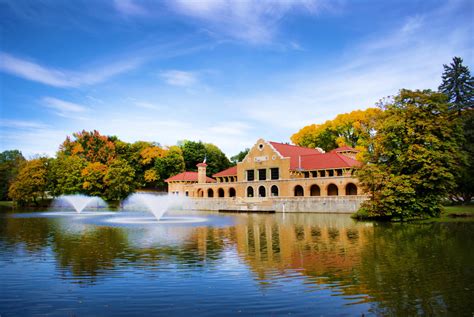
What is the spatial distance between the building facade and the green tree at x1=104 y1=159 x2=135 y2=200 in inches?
439

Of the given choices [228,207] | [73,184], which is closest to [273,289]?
[228,207]

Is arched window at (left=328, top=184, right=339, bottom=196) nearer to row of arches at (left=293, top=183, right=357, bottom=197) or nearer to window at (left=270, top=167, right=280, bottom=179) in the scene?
row of arches at (left=293, top=183, right=357, bottom=197)

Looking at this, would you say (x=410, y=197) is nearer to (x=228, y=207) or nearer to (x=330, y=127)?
(x=228, y=207)

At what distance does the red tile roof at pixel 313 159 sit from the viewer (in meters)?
54.5

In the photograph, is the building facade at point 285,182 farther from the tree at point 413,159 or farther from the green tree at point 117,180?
the tree at point 413,159

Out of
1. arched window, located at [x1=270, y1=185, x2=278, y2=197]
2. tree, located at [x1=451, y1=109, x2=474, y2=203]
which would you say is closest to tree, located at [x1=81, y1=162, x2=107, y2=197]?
arched window, located at [x1=270, y1=185, x2=278, y2=197]

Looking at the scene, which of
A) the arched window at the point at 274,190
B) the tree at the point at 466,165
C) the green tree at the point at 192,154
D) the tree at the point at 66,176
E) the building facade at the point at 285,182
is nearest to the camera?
the tree at the point at 466,165

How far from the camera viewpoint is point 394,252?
16.7m

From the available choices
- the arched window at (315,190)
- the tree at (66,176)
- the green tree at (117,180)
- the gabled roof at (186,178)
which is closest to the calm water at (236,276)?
the arched window at (315,190)

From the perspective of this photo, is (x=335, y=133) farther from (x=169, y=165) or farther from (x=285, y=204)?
(x=285, y=204)

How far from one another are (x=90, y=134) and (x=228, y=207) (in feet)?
104

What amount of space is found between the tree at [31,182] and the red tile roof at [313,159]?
39.6 meters

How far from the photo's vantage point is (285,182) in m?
56.5

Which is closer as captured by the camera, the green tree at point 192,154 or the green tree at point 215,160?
the green tree at point 192,154
